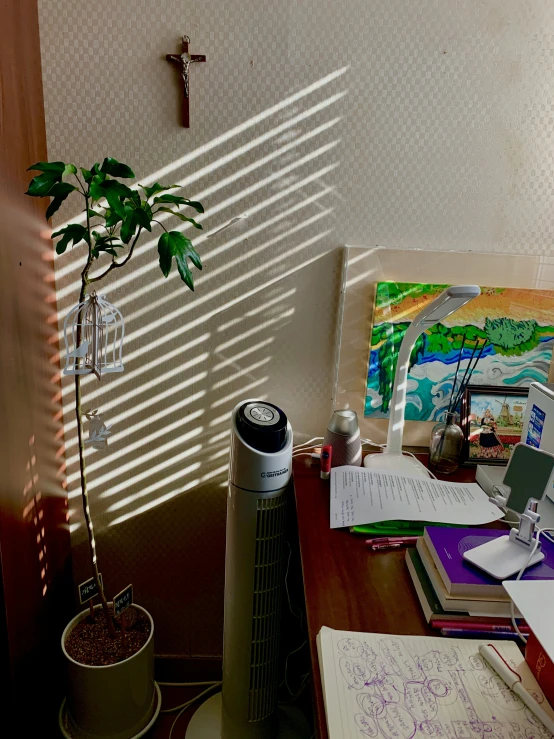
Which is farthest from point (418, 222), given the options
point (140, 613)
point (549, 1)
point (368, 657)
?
point (140, 613)

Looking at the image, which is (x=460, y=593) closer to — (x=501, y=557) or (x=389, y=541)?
(x=501, y=557)

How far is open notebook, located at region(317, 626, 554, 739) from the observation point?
763mm

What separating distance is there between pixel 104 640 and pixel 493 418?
1.23 meters

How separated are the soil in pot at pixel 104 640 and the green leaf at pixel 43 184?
1.11 meters

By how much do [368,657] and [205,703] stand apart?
1071 mm

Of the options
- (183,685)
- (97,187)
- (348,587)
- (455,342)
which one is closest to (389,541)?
(348,587)

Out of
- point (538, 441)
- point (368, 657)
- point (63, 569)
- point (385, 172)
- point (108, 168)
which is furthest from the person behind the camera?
point (63, 569)

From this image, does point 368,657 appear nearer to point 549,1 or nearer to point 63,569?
point 63,569

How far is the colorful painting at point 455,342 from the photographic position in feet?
5.14

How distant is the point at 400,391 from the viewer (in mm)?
1473

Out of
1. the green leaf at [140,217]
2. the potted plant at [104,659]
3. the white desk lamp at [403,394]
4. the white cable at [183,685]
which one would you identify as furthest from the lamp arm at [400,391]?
the white cable at [183,685]

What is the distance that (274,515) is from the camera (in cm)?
126

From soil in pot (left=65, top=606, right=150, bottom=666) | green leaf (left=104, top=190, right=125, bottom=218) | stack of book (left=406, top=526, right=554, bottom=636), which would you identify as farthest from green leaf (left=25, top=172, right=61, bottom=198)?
soil in pot (left=65, top=606, right=150, bottom=666)

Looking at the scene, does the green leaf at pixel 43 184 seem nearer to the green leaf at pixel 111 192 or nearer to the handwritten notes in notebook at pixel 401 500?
→ the green leaf at pixel 111 192
